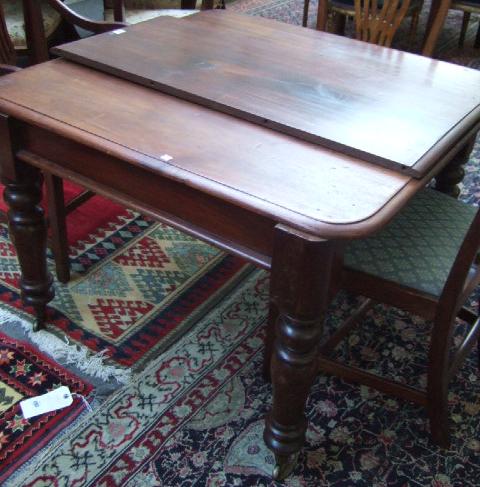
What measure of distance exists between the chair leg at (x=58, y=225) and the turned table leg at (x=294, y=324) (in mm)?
926

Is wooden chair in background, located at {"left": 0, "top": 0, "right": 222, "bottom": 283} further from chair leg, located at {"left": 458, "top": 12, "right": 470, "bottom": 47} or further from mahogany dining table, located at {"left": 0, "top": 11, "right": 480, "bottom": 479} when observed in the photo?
chair leg, located at {"left": 458, "top": 12, "right": 470, "bottom": 47}

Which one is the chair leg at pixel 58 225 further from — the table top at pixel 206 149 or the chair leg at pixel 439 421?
the chair leg at pixel 439 421

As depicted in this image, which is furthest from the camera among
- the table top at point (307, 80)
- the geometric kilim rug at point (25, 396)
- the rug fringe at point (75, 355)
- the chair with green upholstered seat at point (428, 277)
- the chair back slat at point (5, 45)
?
the chair back slat at point (5, 45)

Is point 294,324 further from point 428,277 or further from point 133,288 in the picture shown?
point 133,288

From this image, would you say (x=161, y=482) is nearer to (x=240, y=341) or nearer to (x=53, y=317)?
(x=240, y=341)

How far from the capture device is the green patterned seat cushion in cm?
140

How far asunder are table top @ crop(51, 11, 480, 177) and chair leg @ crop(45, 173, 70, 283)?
1.40 ft

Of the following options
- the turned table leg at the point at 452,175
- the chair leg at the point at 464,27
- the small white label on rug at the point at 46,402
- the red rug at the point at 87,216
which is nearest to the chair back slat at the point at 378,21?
the turned table leg at the point at 452,175

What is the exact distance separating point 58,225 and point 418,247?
108 centimetres

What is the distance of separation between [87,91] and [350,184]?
2.19ft

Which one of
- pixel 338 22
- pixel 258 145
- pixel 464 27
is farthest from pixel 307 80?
pixel 464 27

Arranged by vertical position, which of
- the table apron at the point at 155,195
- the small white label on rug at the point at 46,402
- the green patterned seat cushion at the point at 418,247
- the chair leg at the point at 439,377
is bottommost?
the small white label on rug at the point at 46,402

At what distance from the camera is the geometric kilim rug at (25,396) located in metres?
1.49

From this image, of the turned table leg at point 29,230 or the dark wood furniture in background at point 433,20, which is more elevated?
the dark wood furniture in background at point 433,20
